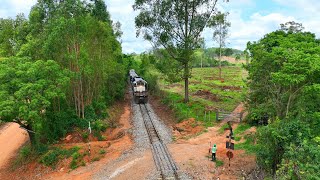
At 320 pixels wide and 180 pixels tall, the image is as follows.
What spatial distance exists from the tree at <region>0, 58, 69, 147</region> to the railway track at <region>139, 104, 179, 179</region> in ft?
23.5

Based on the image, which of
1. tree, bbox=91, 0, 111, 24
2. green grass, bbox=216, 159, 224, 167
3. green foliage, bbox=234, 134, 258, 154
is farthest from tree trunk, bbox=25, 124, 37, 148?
tree, bbox=91, 0, 111, 24

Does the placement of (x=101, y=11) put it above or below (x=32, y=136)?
above

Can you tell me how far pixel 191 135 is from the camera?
2306cm

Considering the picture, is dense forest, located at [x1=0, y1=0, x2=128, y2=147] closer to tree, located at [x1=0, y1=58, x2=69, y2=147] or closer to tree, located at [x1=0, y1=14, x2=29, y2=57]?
tree, located at [x1=0, y1=58, x2=69, y2=147]

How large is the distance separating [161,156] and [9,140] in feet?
54.5

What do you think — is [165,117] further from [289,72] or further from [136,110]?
[289,72]

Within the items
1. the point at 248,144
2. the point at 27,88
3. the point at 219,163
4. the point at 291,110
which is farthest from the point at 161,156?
the point at 27,88

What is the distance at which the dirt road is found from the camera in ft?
77.8

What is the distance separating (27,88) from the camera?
17859mm

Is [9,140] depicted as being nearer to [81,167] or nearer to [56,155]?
[56,155]

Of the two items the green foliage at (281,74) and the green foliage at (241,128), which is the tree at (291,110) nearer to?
the green foliage at (281,74)

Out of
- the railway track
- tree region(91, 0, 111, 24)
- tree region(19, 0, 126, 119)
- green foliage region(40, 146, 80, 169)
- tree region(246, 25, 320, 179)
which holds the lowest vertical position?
green foliage region(40, 146, 80, 169)

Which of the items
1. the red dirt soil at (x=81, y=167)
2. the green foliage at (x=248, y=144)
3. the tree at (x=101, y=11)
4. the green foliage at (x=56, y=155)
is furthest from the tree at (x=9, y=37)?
the green foliage at (x=248, y=144)

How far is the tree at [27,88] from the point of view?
1752cm
